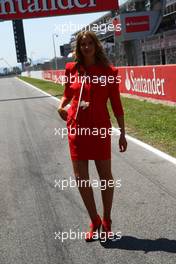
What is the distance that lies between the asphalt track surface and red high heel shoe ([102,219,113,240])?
0.25 ft

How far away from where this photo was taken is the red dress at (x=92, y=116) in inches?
165

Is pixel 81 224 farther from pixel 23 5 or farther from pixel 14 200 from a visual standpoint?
pixel 23 5

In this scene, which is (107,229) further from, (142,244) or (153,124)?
(153,124)

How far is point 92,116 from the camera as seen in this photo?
423 cm

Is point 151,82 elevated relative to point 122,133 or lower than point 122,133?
lower

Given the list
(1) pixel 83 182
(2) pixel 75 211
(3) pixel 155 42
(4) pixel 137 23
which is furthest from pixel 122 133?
(4) pixel 137 23

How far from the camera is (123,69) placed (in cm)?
1884

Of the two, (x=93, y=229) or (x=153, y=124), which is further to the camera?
(x=153, y=124)

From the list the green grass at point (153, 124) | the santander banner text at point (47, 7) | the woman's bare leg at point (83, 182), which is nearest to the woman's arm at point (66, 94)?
the woman's bare leg at point (83, 182)

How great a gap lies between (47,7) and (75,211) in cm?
2559

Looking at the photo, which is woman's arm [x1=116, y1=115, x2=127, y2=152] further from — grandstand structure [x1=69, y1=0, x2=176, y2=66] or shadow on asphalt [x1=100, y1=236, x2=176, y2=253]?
grandstand structure [x1=69, y1=0, x2=176, y2=66]

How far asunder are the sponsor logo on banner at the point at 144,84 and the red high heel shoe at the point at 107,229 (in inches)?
400

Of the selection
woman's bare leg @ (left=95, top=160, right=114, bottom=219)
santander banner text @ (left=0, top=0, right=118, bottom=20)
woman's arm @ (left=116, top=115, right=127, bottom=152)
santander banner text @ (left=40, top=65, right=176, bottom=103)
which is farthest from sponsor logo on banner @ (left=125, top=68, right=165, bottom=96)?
santander banner text @ (left=0, top=0, right=118, bottom=20)

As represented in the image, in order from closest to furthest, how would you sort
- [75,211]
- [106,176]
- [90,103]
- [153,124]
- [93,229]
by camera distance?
[90,103] → [106,176] → [93,229] → [75,211] → [153,124]
